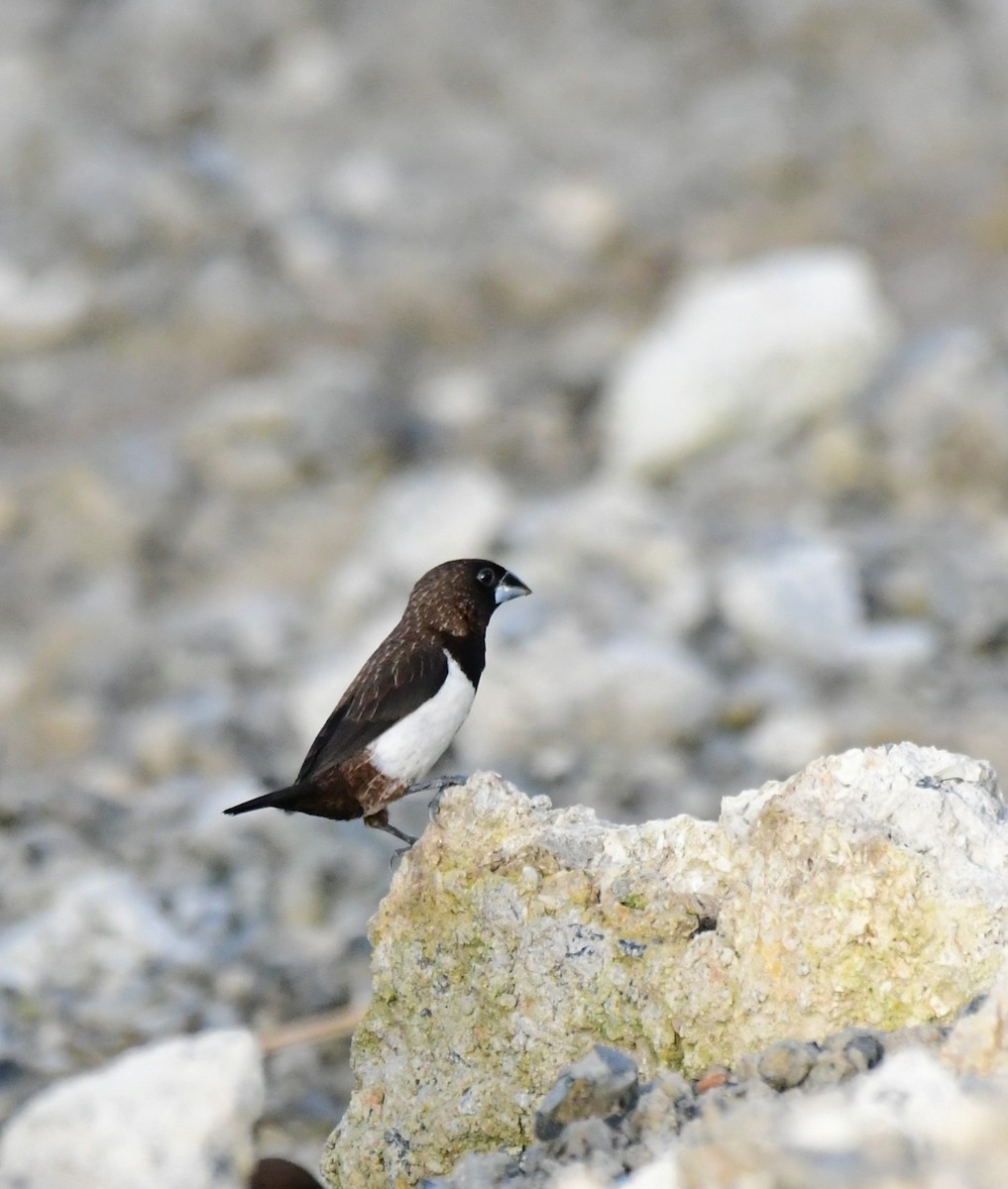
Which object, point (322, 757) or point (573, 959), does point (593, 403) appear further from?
point (573, 959)

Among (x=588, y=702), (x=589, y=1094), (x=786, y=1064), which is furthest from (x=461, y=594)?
(x=588, y=702)

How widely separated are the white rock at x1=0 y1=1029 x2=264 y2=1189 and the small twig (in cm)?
68

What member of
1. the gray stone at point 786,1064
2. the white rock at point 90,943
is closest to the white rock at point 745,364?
the white rock at point 90,943

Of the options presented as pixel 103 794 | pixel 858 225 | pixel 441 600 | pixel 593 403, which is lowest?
pixel 441 600

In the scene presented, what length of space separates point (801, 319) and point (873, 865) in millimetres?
8829

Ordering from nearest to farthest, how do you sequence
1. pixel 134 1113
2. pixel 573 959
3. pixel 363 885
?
pixel 573 959 < pixel 134 1113 < pixel 363 885

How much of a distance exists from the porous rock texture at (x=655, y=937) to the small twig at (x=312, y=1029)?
7.56ft

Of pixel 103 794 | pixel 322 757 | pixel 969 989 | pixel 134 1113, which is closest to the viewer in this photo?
pixel 969 989

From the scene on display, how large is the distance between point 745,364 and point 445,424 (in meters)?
2.20

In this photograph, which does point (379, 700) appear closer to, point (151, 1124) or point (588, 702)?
point (151, 1124)

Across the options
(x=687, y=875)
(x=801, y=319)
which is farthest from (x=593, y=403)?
(x=687, y=875)

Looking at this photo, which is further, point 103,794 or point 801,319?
point 801,319

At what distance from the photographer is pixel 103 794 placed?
8531 mm

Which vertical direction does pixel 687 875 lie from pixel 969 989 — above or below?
above
